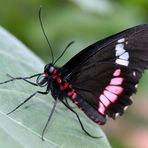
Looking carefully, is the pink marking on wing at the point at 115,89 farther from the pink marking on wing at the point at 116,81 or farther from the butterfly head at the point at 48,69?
the butterfly head at the point at 48,69

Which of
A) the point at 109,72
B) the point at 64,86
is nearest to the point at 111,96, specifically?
the point at 109,72

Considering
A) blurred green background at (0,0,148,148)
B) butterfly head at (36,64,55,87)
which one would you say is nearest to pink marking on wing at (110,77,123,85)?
butterfly head at (36,64,55,87)

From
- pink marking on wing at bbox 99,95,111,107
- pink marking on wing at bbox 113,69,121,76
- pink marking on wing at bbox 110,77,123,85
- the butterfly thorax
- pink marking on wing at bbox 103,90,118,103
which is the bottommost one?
the butterfly thorax

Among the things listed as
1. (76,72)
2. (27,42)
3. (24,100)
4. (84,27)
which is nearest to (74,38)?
(84,27)

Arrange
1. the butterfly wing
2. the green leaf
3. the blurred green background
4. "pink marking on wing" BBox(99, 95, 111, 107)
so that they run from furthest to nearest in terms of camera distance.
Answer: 1. the blurred green background
2. "pink marking on wing" BBox(99, 95, 111, 107)
3. the butterfly wing
4. the green leaf

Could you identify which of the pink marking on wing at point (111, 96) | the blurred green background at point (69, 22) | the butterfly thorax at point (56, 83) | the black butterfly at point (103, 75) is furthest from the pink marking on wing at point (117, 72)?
the blurred green background at point (69, 22)

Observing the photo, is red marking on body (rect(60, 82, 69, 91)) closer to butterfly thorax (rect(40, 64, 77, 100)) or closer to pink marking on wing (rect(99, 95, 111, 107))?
butterfly thorax (rect(40, 64, 77, 100))

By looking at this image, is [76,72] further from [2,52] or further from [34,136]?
[34,136]
